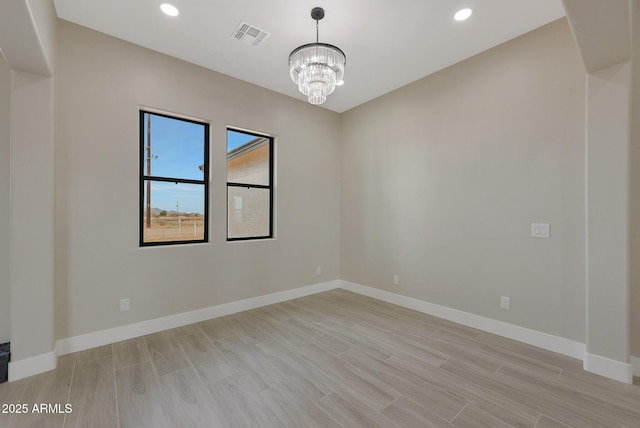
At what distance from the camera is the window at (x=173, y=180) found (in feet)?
10.0

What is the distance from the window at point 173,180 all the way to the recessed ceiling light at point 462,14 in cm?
297

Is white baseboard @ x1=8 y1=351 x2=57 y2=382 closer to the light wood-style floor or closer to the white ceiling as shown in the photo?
the light wood-style floor

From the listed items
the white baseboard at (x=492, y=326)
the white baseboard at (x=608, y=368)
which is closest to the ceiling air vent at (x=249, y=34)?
the white baseboard at (x=492, y=326)

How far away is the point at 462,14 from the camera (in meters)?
2.45

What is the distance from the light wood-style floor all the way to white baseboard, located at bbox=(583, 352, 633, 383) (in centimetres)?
7

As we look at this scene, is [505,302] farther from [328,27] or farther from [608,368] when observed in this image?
[328,27]

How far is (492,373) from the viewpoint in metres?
2.22

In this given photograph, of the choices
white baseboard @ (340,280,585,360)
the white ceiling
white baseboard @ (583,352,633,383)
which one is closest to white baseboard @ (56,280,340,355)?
white baseboard @ (340,280,585,360)

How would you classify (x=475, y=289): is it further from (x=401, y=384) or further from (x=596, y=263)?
(x=401, y=384)

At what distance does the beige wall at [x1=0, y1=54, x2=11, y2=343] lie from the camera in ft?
7.57

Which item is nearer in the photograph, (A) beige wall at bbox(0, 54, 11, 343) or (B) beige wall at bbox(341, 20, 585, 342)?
(A) beige wall at bbox(0, 54, 11, 343)

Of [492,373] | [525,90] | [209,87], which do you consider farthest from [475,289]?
[209,87]

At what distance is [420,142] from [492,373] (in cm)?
270

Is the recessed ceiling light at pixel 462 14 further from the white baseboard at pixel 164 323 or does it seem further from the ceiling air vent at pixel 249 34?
the white baseboard at pixel 164 323
